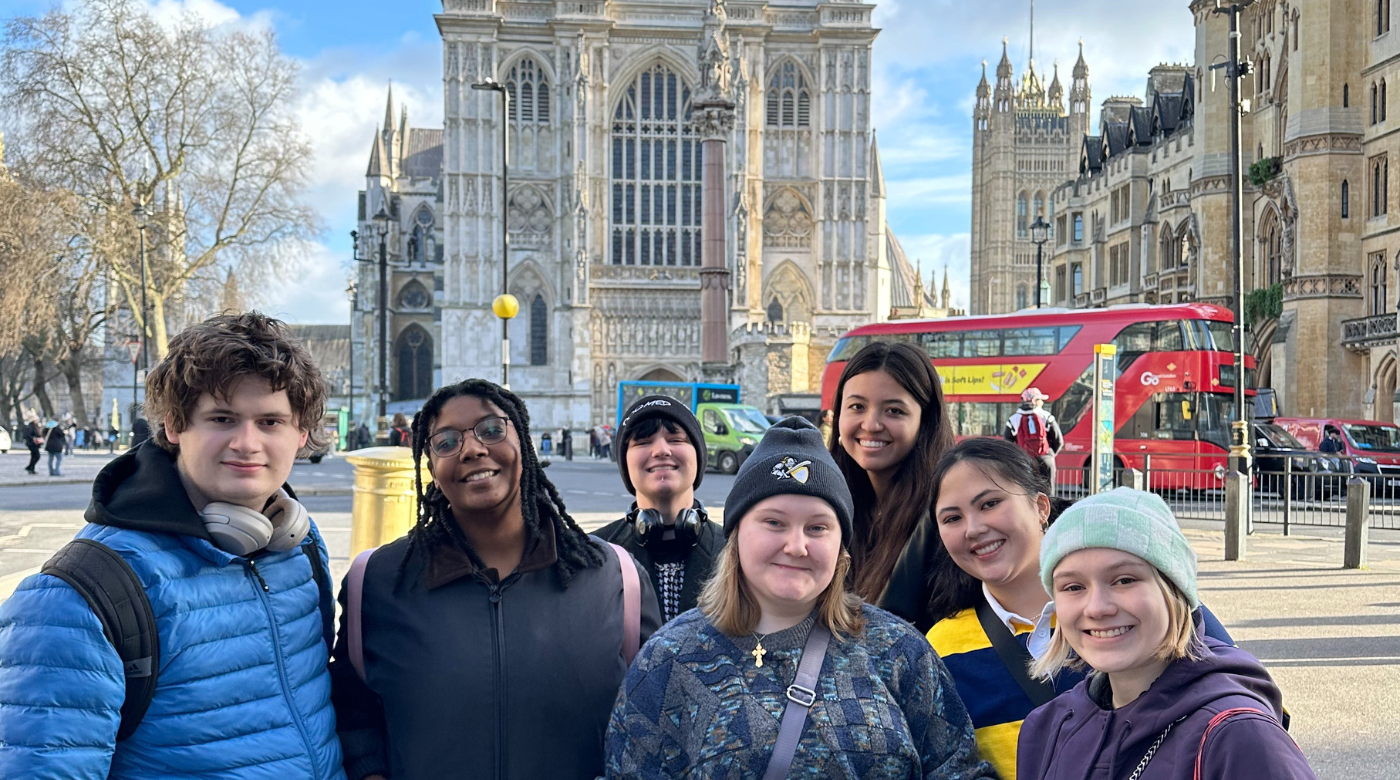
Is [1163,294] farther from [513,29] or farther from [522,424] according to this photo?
[522,424]

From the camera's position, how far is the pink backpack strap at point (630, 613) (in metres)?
2.99

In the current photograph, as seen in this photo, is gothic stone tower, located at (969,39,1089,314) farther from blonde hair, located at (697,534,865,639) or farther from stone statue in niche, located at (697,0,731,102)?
blonde hair, located at (697,534,865,639)

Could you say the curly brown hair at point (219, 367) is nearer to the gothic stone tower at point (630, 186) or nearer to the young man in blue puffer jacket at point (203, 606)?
the young man in blue puffer jacket at point (203, 606)

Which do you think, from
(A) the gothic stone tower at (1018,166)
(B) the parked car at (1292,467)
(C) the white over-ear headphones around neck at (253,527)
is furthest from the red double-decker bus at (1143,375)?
(A) the gothic stone tower at (1018,166)

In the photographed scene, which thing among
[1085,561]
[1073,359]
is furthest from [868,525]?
[1073,359]

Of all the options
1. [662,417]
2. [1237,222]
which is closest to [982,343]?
[1237,222]

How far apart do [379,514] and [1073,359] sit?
1555 centimetres

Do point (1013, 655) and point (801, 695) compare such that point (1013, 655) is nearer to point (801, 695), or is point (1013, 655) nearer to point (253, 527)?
point (801, 695)

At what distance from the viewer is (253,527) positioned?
8.14ft

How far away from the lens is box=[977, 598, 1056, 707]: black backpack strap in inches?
105

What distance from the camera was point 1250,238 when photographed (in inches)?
1399

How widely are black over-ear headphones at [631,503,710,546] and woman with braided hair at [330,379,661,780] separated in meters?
0.87

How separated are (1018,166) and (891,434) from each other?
303 feet

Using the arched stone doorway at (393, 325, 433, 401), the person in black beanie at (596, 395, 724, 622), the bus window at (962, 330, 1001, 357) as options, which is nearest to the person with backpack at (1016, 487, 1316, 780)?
the person in black beanie at (596, 395, 724, 622)
